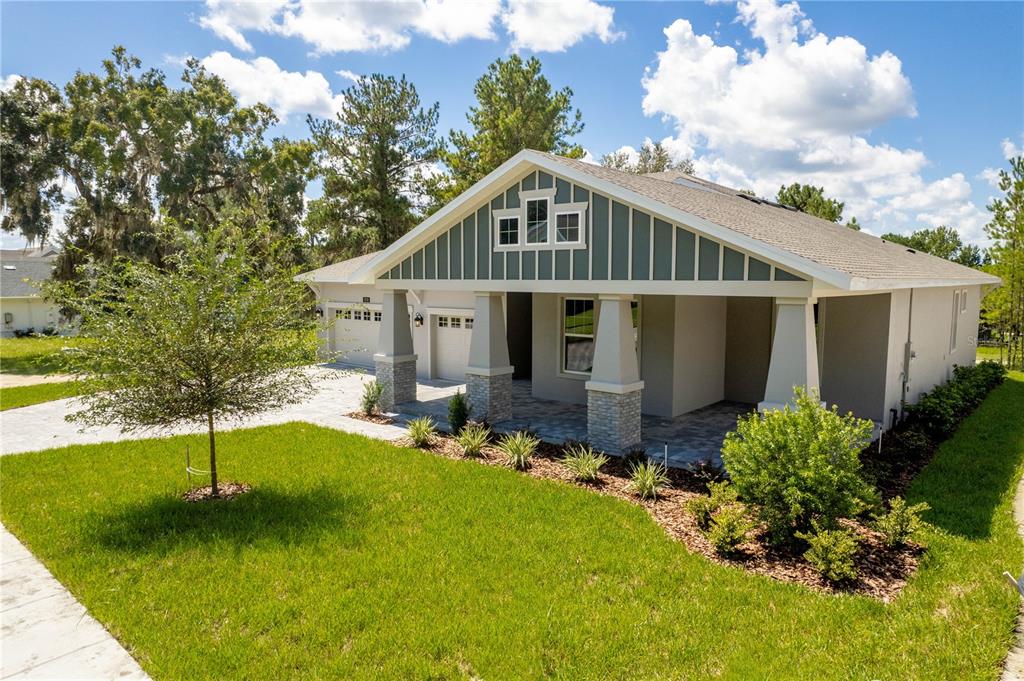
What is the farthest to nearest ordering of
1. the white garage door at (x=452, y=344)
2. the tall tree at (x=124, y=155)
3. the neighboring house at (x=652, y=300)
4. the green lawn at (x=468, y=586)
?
1. the tall tree at (x=124, y=155)
2. the white garage door at (x=452, y=344)
3. the neighboring house at (x=652, y=300)
4. the green lawn at (x=468, y=586)

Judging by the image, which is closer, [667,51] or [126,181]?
[667,51]

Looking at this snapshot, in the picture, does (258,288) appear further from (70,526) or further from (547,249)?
A: (547,249)

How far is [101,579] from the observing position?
639 cm

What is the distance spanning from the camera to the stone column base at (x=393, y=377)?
14602 mm

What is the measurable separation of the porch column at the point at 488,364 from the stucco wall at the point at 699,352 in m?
3.85

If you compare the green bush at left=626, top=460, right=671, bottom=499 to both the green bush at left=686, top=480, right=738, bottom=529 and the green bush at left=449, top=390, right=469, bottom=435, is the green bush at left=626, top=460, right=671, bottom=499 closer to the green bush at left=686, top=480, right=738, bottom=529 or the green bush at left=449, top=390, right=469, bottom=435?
the green bush at left=686, top=480, right=738, bottom=529

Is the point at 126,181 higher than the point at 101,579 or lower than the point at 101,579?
higher

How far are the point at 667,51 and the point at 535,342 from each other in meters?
8.10

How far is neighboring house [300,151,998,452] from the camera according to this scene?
8.88m

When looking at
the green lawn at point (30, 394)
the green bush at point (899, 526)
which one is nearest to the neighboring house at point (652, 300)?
the green bush at point (899, 526)

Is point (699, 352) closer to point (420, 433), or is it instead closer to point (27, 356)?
point (420, 433)

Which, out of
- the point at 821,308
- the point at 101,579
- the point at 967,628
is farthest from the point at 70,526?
the point at 821,308

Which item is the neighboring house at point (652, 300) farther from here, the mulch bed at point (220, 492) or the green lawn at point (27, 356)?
the green lawn at point (27, 356)

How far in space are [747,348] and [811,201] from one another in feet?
74.0
